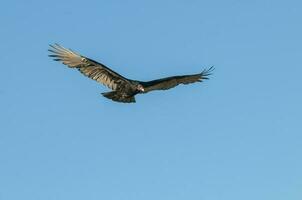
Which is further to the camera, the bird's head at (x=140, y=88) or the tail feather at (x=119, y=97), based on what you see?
the bird's head at (x=140, y=88)

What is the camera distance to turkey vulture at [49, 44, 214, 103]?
34.8 meters

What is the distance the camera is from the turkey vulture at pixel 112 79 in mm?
34812

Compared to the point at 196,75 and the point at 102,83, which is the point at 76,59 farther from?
the point at 196,75

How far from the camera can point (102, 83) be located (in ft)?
119

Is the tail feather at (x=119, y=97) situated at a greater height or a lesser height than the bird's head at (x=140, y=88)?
lesser

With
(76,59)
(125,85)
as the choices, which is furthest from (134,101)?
(76,59)

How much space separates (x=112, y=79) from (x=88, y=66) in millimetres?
1677

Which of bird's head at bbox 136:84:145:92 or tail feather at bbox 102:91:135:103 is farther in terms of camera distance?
bird's head at bbox 136:84:145:92

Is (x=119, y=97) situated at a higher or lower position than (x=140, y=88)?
lower

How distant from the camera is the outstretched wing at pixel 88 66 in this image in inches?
1421

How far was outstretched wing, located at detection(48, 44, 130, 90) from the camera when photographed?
36.1 m

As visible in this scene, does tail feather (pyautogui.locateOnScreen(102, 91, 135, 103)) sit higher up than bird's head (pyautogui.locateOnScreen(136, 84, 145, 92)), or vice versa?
bird's head (pyautogui.locateOnScreen(136, 84, 145, 92))

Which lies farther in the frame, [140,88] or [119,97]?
[140,88]

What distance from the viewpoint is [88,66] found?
3700 centimetres
